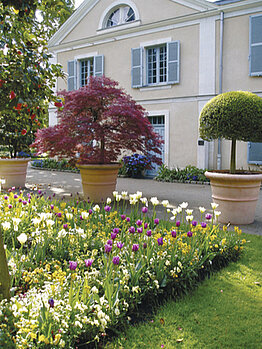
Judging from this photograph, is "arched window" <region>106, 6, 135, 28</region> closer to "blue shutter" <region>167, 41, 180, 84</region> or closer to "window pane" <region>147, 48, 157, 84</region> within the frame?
"window pane" <region>147, 48, 157, 84</region>

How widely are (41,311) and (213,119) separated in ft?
13.7

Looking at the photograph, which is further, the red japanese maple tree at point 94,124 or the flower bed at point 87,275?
the red japanese maple tree at point 94,124

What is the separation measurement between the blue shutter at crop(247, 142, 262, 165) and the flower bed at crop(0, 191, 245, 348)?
714cm

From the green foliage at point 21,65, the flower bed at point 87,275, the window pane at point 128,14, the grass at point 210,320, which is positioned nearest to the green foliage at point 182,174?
the window pane at point 128,14

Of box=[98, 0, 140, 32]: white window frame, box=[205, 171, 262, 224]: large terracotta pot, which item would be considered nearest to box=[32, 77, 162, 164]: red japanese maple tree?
box=[205, 171, 262, 224]: large terracotta pot

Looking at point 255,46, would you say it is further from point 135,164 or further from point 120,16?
point 120,16

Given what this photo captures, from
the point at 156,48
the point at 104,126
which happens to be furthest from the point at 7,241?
the point at 156,48

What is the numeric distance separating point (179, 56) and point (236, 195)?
25.8 ft

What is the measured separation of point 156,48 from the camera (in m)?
12.3

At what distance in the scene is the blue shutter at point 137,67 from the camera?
1223cm

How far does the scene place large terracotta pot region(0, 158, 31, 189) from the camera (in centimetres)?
845

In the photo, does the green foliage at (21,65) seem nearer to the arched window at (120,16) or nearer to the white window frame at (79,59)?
the arched window at (120,16)

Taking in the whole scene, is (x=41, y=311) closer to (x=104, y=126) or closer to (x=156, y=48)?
(x=104, y=126)

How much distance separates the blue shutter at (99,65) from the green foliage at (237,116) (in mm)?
8932
